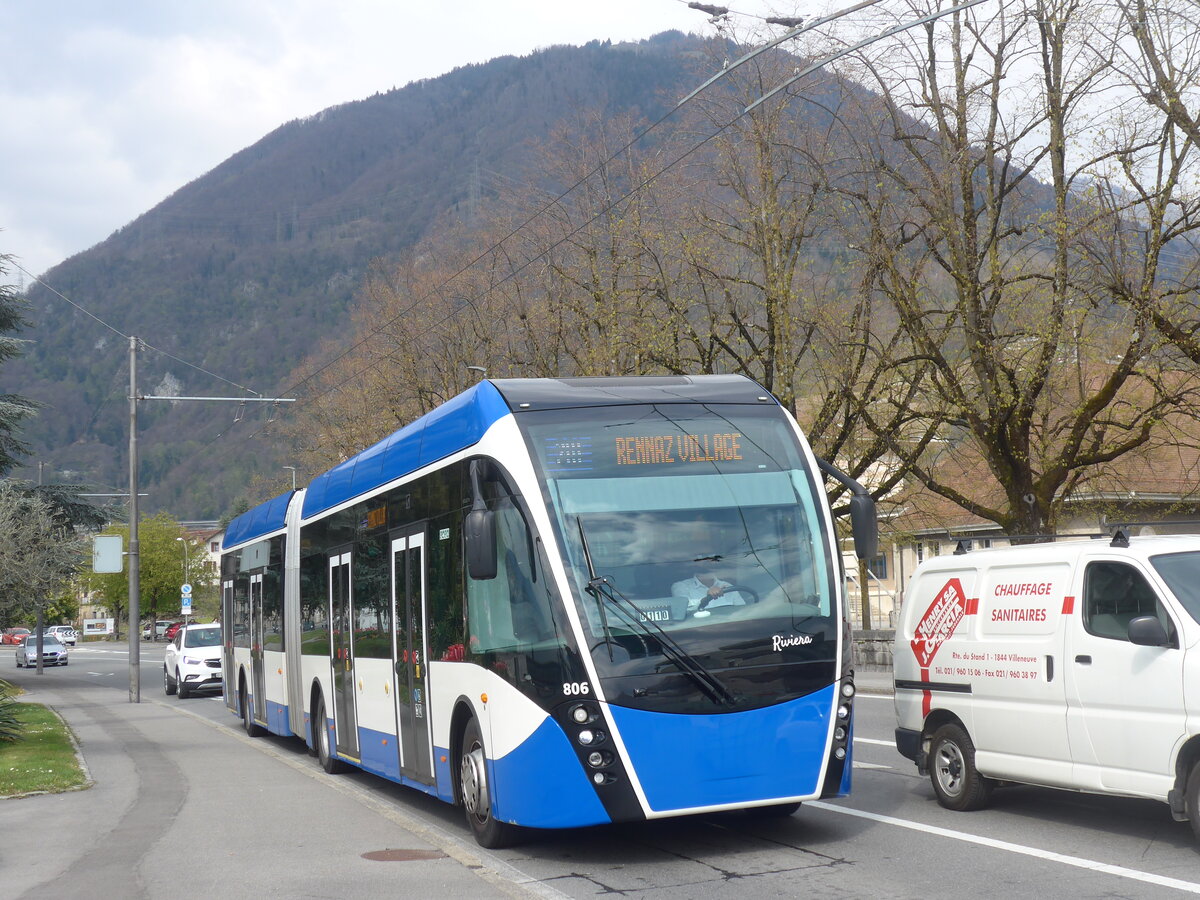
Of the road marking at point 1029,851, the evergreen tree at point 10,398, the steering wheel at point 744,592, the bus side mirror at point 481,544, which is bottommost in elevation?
the road marking at point 1029,851

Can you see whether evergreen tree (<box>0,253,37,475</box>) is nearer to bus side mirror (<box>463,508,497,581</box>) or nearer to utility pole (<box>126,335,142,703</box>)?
utility pole (<box>126,335,142,703</box>)

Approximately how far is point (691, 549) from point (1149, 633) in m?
2.85

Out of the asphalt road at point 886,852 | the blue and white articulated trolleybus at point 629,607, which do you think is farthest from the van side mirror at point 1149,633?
the blue and white articulated trolleybus at point 629,607

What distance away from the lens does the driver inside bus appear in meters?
9.00

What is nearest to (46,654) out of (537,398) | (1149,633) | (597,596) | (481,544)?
(537,398)

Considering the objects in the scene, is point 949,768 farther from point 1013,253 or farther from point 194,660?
point 194,660

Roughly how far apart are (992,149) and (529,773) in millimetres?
16375

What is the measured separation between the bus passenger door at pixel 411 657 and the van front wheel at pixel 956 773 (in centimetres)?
395

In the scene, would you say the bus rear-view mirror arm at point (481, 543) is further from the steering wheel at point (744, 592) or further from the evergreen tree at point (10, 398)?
the evergreen tree at point (10, 398)

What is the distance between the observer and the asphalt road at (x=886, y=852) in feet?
25.9

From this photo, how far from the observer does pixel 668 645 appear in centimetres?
880

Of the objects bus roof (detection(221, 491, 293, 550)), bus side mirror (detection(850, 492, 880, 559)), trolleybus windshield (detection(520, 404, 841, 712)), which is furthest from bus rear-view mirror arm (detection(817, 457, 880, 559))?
bus roof (detection(221, 491, 293, 550))

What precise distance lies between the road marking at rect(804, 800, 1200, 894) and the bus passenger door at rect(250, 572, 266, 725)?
11182 millimetres

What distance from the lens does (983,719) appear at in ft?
33.2
